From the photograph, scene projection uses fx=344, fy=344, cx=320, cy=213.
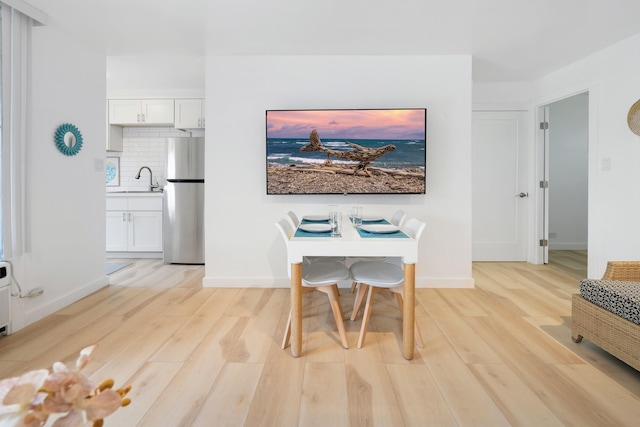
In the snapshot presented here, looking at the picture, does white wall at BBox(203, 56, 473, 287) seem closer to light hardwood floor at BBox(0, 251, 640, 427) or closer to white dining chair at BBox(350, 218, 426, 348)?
light hardwood floor at BBox(0, 251, 640, 427)

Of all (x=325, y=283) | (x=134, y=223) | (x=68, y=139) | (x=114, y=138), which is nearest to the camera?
(x=325, y=283)

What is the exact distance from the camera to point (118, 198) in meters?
4.88

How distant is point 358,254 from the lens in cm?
213

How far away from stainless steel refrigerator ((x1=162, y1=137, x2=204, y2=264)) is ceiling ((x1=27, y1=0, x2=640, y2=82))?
137 centimetres

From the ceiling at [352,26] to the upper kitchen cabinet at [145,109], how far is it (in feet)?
4.84

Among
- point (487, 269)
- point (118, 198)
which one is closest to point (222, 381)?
point (487, 269)

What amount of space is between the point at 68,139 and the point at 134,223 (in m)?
2.07

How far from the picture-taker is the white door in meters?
4.70

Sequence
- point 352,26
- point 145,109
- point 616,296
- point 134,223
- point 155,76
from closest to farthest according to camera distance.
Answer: point 616,296 < point 352,26 < point 155,76 < point 134,223 < point 145,109

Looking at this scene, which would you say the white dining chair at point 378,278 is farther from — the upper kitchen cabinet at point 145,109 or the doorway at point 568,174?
the doorway at point 568,174

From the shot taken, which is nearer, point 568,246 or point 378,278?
point 378,278

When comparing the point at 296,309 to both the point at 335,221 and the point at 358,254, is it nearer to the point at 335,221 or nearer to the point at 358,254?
the point at 358,254

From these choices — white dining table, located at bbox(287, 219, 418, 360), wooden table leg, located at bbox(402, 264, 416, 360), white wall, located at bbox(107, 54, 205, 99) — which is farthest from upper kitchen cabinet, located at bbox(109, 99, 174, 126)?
wooden table leg, located at bbox(402, 264, 416, 360)

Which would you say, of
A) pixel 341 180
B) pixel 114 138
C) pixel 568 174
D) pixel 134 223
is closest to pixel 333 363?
pixel 341 180
